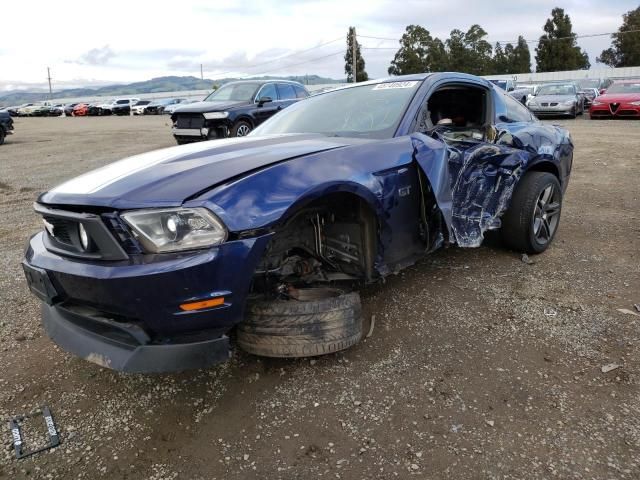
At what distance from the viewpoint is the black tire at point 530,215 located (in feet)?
13.3

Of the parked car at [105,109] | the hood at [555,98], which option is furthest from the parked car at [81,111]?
the hood at [555,98]

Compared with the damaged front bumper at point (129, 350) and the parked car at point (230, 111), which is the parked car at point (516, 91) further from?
the damaged front bumper at point (129, 350)

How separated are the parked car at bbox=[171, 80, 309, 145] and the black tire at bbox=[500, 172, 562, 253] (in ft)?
23.4

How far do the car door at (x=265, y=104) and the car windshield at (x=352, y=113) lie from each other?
284 inches

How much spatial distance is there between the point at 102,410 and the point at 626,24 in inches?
2937

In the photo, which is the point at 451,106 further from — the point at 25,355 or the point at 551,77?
the point at 551,77

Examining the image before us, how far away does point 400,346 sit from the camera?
2939 mm

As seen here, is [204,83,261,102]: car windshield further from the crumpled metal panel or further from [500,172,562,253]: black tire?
the crumpled metal panel

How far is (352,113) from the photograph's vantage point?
3.54 metres

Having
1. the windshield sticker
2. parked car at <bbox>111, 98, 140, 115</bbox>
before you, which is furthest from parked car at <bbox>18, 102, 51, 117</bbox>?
the windshield sticker

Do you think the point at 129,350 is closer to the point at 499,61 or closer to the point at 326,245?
the point at 326,245

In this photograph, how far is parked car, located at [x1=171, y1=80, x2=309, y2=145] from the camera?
10625 mm

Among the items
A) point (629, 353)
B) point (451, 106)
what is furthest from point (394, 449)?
point (451, 106)

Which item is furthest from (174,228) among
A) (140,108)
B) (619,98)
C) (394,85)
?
(140,108)
